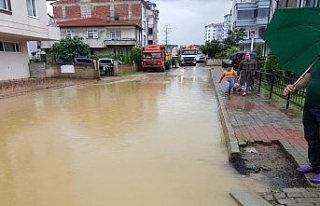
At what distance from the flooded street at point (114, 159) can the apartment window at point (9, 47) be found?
1169 centimetres

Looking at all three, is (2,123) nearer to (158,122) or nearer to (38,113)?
(38,113)

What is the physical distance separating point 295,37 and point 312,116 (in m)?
1.04

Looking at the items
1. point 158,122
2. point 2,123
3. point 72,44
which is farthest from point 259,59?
point 72,44

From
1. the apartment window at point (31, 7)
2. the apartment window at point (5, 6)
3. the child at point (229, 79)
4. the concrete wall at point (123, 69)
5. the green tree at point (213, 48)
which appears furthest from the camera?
the green tree at point (213, 48)

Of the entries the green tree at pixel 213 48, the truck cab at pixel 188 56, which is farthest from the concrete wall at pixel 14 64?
the green tree at pixel 213 48

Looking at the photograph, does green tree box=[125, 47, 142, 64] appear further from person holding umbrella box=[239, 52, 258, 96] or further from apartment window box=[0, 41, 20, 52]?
person holding umbrella box=[239, 52, 258, 96]

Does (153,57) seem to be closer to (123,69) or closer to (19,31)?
(123,69)

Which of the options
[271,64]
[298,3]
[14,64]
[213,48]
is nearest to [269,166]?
[271,64]

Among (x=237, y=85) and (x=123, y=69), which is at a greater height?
(x=237, y=85)

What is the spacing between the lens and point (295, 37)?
3.72m

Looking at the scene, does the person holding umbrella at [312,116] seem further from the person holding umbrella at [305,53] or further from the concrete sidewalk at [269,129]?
the concrete sidewalk at [269,129]

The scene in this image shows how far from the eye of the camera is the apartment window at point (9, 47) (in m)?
19.0

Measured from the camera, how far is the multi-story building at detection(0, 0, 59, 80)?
16.3m

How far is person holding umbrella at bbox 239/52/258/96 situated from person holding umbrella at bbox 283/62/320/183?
8.08m
